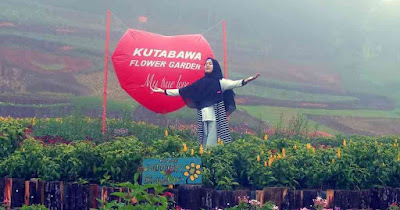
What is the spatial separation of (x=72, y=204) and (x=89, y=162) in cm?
66

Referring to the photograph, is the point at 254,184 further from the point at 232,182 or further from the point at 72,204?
the point at 72,204

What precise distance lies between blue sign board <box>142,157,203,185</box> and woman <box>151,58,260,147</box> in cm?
378

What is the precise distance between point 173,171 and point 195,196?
34 cm

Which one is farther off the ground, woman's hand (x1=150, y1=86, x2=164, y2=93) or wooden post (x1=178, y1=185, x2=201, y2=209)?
woman's hand (x1=150, y1=86, x2=164, y2=93)

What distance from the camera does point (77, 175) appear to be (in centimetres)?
689

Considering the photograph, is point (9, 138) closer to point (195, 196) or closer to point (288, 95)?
point (195, 196)

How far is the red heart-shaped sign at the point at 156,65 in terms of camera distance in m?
10.7

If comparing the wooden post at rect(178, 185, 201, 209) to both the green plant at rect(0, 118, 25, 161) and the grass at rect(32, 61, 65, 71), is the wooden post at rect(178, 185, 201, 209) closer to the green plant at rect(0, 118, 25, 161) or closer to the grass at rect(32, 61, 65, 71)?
the green plant at rect(0, 118, 25, 161)

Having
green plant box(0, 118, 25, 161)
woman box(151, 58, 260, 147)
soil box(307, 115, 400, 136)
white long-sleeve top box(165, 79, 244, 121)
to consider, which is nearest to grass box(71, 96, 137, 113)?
soil box(307, 115, 400, 136)

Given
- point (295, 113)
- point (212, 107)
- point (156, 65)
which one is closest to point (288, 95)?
point (295, 113)

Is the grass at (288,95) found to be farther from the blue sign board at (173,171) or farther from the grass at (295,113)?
the blue sign board at (173,171)

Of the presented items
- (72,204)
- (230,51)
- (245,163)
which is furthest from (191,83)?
(230,51)

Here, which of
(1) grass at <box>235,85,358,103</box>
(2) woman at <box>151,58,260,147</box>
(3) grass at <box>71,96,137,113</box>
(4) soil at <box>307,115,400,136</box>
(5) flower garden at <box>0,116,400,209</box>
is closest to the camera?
(5) flower garden at <box>0,116,400,209</box>

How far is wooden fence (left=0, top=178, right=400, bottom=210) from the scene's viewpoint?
634 cm
